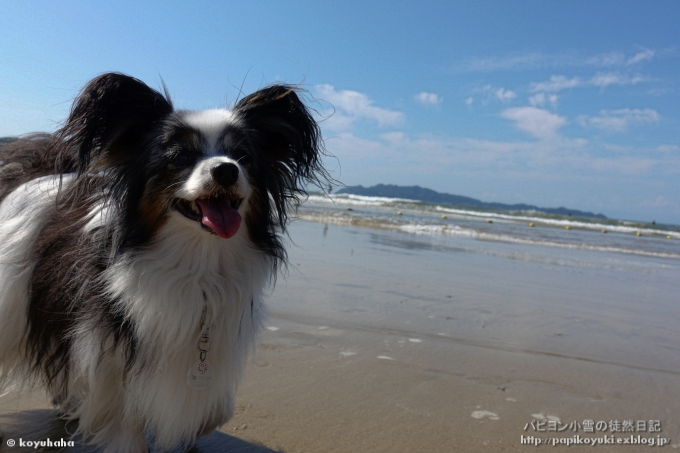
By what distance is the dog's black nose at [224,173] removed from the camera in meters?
1.87

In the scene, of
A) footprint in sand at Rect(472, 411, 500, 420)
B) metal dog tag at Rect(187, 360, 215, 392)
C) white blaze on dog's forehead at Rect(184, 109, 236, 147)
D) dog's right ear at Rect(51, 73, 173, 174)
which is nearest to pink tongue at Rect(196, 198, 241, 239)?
white blaze on dog's forehead at Rect(184, 109, 236, 147)

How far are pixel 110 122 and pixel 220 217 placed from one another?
2.10 ft

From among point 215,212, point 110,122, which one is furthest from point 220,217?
point 110,122

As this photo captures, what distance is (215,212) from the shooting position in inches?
77.9

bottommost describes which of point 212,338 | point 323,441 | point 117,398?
point 323,441

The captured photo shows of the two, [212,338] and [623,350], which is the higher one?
[212,338]

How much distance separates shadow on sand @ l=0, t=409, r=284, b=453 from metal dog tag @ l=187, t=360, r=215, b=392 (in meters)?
0.40

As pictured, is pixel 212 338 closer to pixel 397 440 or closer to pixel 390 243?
pixel 397 440

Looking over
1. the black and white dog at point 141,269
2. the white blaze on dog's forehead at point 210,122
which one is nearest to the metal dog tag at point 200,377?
the black and white dog at point 141,269

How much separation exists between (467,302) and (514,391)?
2134 mm

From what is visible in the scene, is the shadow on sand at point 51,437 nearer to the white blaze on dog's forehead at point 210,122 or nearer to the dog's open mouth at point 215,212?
the dog's open mouth at point 215,212

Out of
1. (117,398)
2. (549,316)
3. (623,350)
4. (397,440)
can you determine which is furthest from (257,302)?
(549,316)

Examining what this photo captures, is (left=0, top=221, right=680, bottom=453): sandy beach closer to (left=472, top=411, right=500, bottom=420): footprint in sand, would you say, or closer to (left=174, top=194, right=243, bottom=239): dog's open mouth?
(left=472, top=411, right=500, bottom=420): footprint in sand

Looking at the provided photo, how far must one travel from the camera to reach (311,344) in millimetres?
3535
